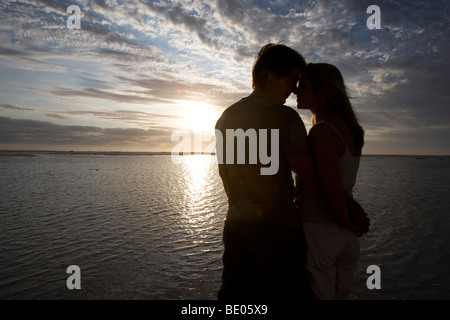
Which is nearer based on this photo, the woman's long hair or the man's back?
the man's back

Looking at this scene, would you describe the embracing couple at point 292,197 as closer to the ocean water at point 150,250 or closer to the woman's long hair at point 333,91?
the woman's long hair at point 333,91

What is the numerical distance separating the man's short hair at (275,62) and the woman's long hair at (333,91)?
24cm

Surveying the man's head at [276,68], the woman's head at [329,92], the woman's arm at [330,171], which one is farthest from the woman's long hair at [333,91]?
the woman's arm at [330,171]

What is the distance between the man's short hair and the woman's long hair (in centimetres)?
24

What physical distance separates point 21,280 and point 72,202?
12944mm

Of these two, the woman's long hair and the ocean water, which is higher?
the woman's long hair

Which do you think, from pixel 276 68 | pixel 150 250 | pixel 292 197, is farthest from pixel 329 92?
pixel 150 250

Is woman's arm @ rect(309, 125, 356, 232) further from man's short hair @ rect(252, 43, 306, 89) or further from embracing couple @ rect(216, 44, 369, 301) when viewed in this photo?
man's short hair @ rect(252, 43, 306, 89)

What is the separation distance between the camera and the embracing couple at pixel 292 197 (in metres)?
2.71

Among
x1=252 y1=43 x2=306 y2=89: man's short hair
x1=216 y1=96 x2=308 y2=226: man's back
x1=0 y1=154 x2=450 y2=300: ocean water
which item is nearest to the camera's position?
x1=216 y1=96 x2=308 y2=226: man's back

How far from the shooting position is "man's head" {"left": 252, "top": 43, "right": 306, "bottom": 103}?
291cm

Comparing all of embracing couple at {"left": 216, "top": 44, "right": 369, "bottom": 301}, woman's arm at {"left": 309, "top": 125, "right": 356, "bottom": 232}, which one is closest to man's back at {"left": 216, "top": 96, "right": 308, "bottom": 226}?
embracing couple at {"left": 216, "top": 44, "right": 369, "bottom": 301}
